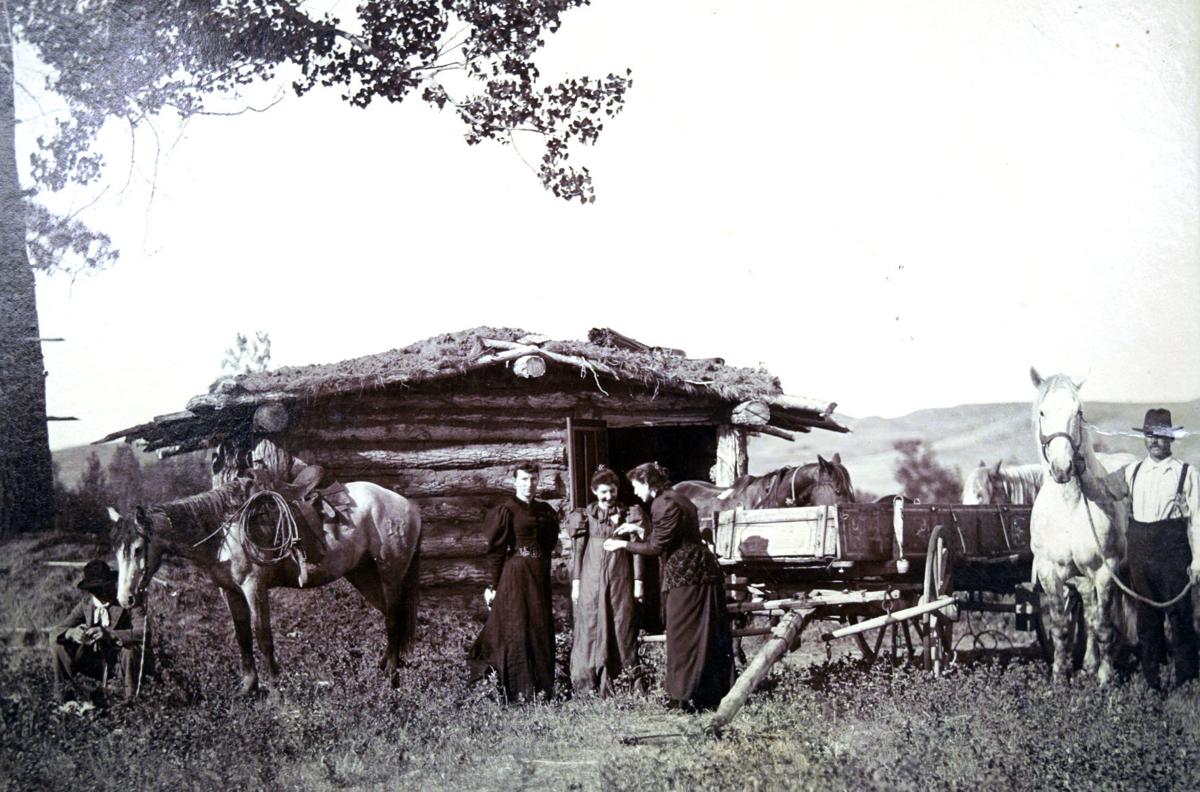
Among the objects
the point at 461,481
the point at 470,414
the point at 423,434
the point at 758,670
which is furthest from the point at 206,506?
the point at 758,670

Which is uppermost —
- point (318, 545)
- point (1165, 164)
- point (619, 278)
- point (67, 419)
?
point (1165, 164)

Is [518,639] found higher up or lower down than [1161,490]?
lower down

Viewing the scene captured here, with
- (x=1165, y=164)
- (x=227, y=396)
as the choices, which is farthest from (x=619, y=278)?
(x=1165, y=164)

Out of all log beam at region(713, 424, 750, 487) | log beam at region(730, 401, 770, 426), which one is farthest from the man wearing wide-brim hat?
log beam at region(713, 424, 750, 487)

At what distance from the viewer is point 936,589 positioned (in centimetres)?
652

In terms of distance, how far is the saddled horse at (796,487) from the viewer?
7301 mm

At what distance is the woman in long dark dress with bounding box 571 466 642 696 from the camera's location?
22.0ft

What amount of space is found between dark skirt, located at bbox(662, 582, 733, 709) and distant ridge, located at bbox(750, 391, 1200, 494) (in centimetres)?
161

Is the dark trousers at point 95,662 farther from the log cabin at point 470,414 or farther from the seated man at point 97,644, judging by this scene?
the log cabin at point 470,414

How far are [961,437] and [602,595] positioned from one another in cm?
258

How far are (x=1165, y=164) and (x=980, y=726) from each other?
3700 mm

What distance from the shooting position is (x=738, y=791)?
551 cm

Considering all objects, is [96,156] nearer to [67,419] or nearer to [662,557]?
[67,419]

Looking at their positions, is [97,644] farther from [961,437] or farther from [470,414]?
[961,437]
